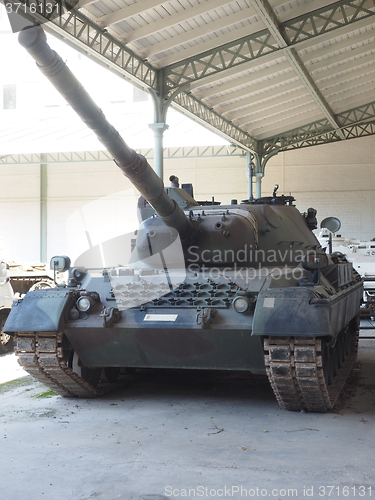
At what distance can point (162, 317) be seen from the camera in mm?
6723

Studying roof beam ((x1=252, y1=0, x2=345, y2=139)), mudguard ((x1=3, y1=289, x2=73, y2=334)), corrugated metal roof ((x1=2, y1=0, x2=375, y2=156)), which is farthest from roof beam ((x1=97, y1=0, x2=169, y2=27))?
mudguard ((x1=3, y1=289, x2=73, y2=334))

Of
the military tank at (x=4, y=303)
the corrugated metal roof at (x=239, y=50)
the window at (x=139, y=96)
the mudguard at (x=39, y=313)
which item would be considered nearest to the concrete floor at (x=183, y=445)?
the mudguard at (x=39, y=313)

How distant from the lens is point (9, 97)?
29.6m

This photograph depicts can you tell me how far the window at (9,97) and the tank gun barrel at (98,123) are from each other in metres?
24.6

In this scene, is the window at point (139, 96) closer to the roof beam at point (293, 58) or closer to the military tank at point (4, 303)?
the roof beam at point (293, 58)

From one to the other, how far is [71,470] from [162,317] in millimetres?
2175

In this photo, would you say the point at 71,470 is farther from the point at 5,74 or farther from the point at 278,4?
the point at 5,74

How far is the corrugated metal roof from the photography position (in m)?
12.0

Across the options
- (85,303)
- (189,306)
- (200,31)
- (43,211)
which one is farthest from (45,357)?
(43,211)

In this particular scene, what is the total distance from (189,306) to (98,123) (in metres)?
2.39

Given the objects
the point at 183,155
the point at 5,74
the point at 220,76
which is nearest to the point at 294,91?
the point at 220,76

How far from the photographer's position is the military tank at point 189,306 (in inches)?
240

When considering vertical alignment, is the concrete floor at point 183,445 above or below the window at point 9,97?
below

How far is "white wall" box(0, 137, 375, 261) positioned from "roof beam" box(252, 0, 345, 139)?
114 inches
